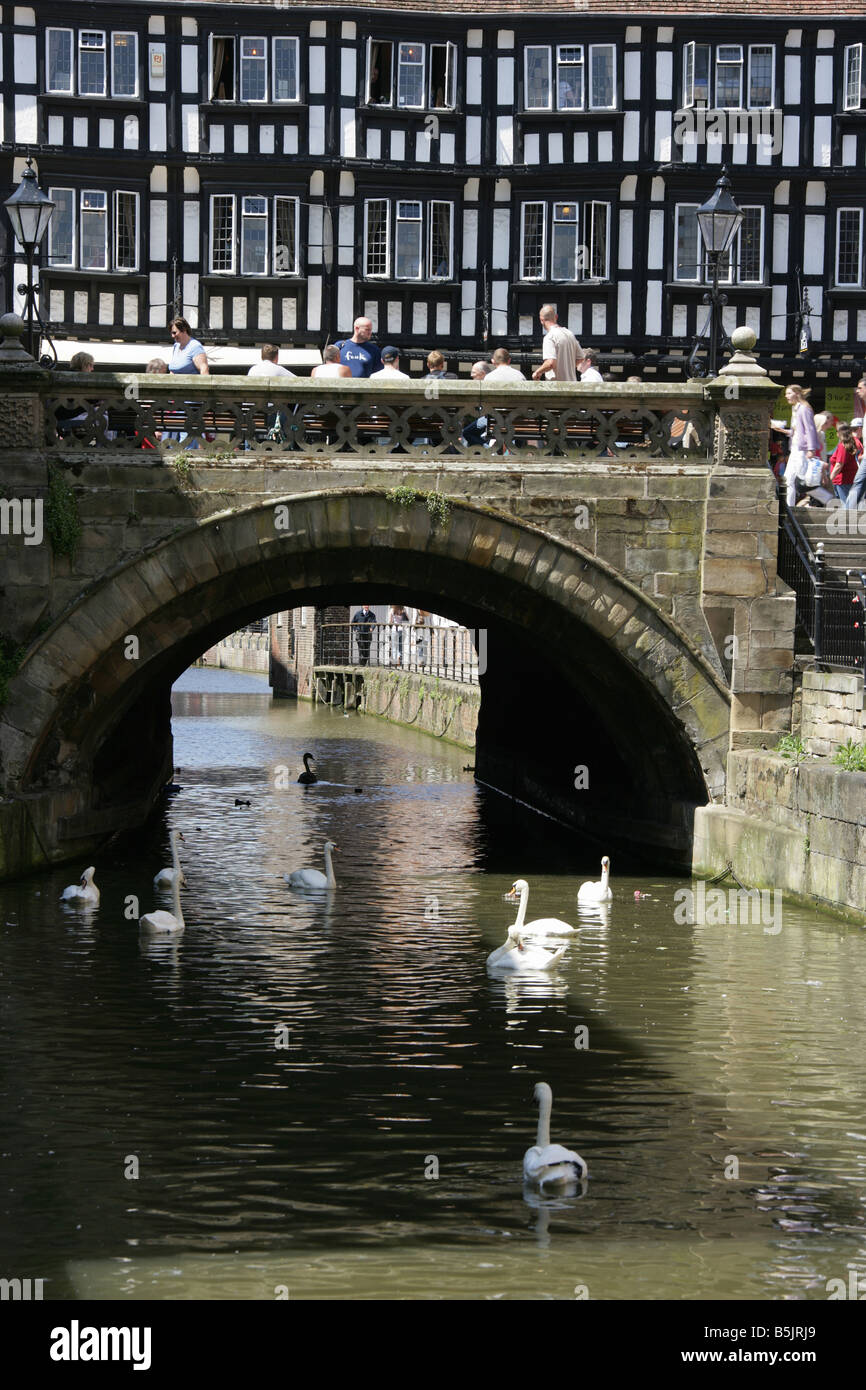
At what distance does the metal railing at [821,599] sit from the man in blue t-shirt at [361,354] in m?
4.29

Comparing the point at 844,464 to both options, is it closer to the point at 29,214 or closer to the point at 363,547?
the point at 363,547

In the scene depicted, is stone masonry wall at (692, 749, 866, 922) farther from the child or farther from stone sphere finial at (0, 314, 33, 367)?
stone sphere finial at (0, 314, 33, 367)

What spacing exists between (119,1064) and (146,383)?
8407 mm

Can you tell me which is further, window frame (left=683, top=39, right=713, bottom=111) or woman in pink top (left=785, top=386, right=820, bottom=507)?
window frame (left=683, top=39, right=713, bottom=111)

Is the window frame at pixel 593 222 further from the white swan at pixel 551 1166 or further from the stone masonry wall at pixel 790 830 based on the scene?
the white swan at pixel 551 1166

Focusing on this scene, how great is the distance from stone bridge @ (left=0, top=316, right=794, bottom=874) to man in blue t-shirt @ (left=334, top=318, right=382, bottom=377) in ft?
3.07

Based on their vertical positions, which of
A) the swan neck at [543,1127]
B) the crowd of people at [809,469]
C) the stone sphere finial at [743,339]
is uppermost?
the stone sphere finial at [743,339]

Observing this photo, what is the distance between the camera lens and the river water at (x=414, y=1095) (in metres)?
8.17

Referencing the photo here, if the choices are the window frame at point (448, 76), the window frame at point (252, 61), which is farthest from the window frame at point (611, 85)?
the window frame at point (252, 61)

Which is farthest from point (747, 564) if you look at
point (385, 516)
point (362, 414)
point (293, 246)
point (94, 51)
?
point (94, 51)

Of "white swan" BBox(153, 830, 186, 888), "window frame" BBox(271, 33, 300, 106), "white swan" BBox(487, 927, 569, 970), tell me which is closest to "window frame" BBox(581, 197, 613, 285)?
"window frame" BBox(271, 33, 300, 106)

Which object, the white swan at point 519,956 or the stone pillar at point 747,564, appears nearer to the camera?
the white swan at point 519,956

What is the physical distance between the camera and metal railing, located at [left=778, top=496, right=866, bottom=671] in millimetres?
18016
